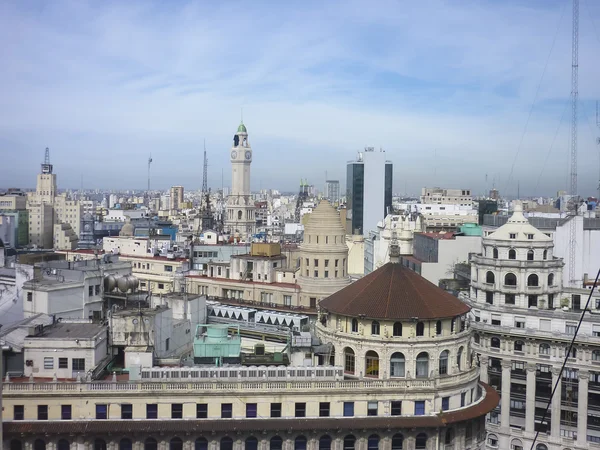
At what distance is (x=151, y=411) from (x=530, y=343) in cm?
4168

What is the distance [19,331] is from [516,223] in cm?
5282

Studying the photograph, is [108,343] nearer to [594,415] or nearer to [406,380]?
[406,380]

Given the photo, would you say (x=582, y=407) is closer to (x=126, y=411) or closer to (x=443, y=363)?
(x=443, y=363)

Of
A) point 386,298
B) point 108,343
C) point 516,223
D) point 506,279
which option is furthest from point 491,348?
point 108,343

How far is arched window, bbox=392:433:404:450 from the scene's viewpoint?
49906 mm

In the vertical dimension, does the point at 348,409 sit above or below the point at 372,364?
below

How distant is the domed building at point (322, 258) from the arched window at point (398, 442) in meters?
38.0

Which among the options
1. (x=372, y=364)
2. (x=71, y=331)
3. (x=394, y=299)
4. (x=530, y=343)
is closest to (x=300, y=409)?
(x=372, y=364)

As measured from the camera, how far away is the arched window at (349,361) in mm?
53500

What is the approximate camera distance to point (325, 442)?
4944cm

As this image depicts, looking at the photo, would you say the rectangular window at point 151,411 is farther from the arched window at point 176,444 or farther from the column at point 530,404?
the column at point 530,404

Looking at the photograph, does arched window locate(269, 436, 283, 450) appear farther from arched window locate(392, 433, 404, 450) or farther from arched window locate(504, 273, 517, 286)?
arched window locate(504, 273, 517, 286)

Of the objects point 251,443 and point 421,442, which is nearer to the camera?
point 251,443

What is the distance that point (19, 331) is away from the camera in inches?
2140
